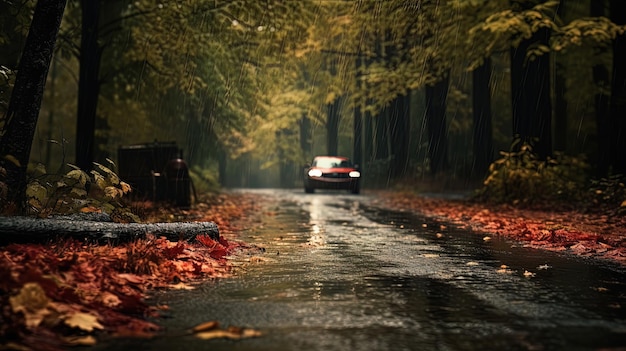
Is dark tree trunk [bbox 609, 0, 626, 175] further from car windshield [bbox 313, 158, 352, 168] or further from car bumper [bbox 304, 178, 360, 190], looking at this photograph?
car windshield [bbox 313, 158, 352, 168]

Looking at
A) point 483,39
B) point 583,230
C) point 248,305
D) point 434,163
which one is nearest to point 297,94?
point 434,163

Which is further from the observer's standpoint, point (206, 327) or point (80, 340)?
point (206, 327)

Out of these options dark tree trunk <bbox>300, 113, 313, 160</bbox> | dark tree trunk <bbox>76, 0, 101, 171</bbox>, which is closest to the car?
dark tree trunk <bbox>76, 0, 101, 171</bbox>

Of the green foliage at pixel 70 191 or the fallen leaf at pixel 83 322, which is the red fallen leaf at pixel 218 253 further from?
the fallen leaf at pixel 83 322

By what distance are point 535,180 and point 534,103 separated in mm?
2848

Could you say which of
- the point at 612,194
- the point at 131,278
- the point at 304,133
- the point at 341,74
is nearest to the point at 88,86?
the point at 612,194

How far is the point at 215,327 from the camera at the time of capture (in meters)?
5.56

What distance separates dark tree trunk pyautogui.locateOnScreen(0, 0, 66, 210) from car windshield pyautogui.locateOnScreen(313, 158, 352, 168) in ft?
80.0

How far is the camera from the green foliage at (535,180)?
2047cm

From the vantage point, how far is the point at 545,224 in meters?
15.0

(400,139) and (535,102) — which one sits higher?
(535,102)

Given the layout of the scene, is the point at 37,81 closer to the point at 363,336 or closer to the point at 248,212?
the point at 363,336

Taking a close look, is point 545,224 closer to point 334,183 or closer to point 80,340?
point 80,340

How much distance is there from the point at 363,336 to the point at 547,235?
809 cm
